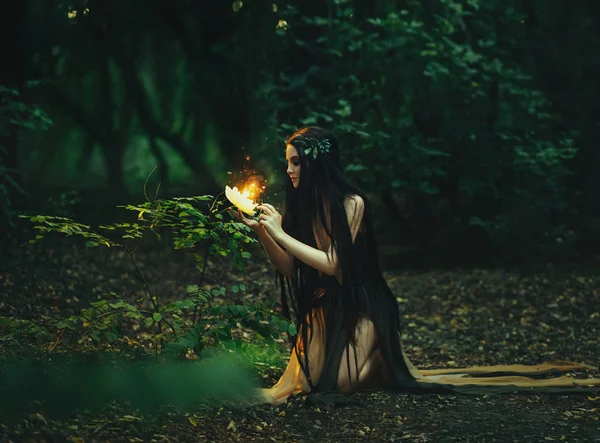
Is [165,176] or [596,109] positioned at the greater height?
[596,109]

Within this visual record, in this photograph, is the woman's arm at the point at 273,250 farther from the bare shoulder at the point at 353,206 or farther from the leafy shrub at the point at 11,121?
the leafy shrub at the point at 11,121

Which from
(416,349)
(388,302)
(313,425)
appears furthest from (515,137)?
(313,425)

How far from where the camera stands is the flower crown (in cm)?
566

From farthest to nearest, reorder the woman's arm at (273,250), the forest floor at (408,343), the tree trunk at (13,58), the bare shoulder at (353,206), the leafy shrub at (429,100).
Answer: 1. the leafy shrub at (429,100)
2. the tree trunk at (13,58)
3. the bare shoulder at (353,206)
4. the woman's arm at (273,250)
5. the forest floor at (408,343)

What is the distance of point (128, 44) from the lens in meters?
11.6

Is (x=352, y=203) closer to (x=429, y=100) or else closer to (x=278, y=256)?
(x=278, y=256)

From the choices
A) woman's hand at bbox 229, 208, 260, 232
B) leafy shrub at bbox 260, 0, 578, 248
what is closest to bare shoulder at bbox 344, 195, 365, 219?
woman's hand at bbox 229, 208, 260, 232

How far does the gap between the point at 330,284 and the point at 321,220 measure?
423 mm

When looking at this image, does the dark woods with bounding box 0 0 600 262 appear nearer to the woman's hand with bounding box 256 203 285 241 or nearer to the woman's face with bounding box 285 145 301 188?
the woman's face with bounding box 285 145 301 188

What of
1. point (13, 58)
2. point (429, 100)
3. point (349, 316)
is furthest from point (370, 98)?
point (349, 316)

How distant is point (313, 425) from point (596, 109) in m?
7.66

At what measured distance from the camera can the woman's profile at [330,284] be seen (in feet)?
18.6

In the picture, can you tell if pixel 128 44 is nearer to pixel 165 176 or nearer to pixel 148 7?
pixel 148 7

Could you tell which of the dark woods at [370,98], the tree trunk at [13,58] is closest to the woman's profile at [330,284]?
the dark woods at [370,98]
